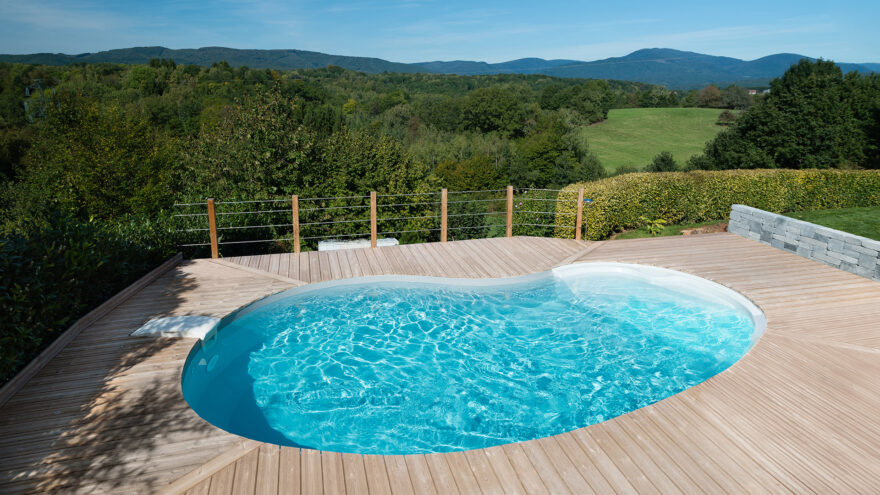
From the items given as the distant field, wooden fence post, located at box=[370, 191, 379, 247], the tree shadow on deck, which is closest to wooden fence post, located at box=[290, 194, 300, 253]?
wooden fence post, located at box=[370, 191, 379, 247]

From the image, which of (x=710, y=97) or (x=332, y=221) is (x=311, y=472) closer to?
(x=332, y=221)

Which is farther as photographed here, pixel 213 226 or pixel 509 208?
pixel 509 208

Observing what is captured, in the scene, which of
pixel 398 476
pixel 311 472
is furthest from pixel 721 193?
pixel 311 472

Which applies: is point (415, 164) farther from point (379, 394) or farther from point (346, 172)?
point (379, 394)

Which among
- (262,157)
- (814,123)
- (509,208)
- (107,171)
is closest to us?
(509,208)

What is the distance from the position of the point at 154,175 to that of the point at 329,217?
5.84m

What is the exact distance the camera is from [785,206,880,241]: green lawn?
35.1 feet

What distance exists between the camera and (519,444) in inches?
164

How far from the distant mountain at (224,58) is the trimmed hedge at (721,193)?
8698cm

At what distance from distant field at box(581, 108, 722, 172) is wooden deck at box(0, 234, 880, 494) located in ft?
157

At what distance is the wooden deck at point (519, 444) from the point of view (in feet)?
12.0

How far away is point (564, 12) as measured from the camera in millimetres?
51781

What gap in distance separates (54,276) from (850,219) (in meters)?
15.2

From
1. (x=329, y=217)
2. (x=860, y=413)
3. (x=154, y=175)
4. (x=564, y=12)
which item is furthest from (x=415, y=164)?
(x=564, y=12)
